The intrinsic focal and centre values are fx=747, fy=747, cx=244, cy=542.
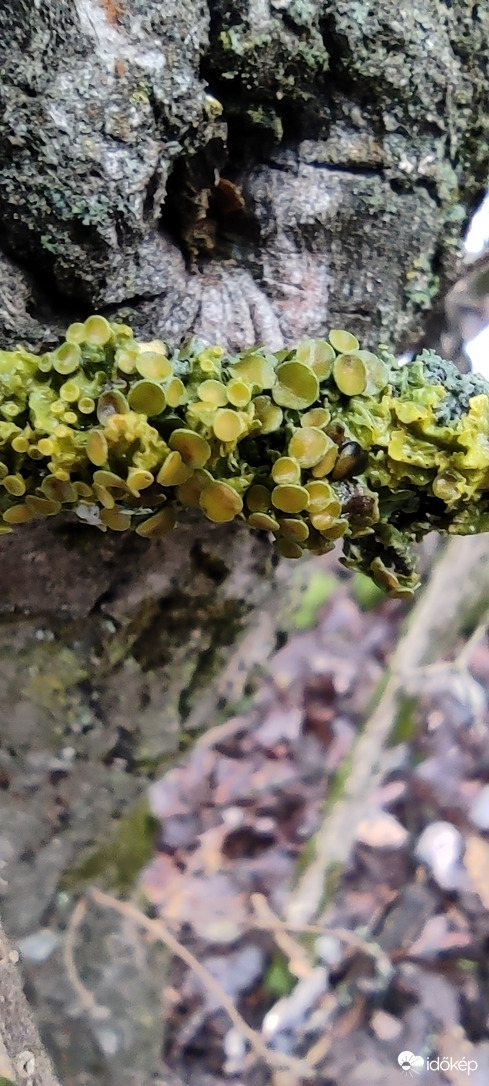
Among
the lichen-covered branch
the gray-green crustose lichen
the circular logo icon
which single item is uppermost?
the gray-green crustose lichen

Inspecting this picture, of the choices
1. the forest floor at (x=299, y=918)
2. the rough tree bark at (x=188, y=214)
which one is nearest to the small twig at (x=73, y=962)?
the forest floor at (x=299, y=918)

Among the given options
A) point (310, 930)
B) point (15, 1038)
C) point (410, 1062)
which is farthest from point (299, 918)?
point (15, 1038)

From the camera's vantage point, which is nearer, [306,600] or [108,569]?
[108,569]

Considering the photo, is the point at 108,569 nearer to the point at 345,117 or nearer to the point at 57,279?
the point at 57,279

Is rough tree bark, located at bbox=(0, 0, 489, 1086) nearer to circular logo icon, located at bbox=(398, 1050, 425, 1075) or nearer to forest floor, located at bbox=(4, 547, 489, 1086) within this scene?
forest floor, located at bbox=(4, 547, 489, 1086)

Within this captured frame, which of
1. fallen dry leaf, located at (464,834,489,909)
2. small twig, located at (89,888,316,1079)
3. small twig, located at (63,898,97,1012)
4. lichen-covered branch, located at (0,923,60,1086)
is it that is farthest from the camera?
fallen dry leaf, located at (464,834,489,909)

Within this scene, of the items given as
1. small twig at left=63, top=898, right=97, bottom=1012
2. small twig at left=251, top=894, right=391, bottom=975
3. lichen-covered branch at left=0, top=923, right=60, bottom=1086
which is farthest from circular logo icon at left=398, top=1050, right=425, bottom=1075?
lichen-covered branch at left=0, top=923, right=60, bottom=1086

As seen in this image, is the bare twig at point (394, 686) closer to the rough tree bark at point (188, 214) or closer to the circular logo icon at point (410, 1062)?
the circular logo icon at point (410, 1062)

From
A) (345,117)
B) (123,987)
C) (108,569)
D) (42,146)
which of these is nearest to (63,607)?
(108,569)

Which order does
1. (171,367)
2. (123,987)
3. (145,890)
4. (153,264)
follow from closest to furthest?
(171,367) < (153,264) < (123,987) < (145,890)
